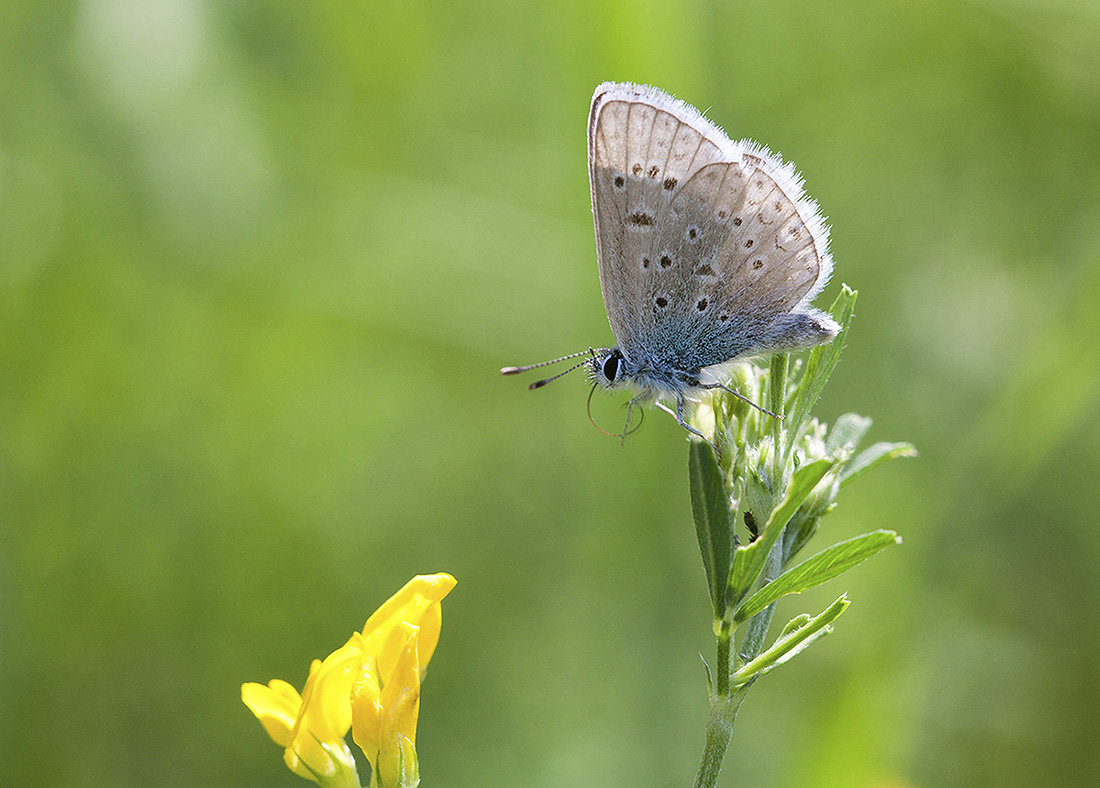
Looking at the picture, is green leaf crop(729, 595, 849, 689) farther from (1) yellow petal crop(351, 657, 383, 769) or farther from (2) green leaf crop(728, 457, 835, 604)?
(1) yellow petal crop(351, 657, 383, 769)

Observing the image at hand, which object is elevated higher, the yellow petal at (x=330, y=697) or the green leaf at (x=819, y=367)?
the green leaf at (x=819, y=367)

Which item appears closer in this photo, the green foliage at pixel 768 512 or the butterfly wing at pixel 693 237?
the green foliage at pixel 768 512

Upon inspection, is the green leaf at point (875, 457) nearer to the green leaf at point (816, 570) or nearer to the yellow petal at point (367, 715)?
the green leaf at point (816, 570)

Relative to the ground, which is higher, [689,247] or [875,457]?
[689,247]

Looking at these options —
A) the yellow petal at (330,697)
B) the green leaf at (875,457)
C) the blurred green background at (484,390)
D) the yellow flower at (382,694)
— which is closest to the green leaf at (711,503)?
the green leaf at (875,457)

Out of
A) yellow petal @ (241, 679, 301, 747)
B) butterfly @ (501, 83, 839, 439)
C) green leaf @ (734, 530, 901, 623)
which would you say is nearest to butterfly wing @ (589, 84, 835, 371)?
butterfly @ (501, 83, 839, 439)

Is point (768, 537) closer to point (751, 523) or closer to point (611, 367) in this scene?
point (751, 523)

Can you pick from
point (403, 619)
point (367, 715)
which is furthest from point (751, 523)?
point (367, 715)

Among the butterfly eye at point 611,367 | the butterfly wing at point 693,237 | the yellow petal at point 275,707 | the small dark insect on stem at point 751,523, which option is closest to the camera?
the small dark insect on stem at point 751,523
